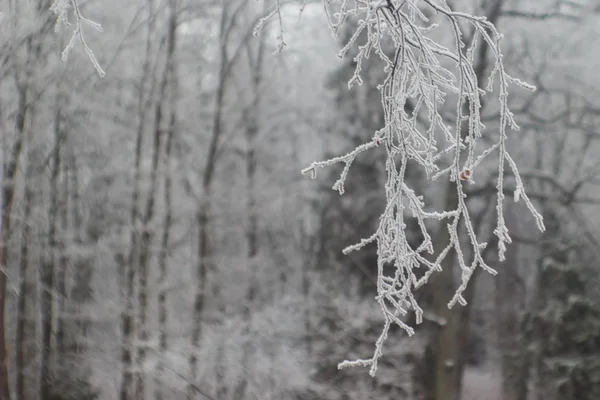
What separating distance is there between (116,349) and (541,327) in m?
8.00

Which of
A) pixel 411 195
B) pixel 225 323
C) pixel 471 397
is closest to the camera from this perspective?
pixel 411 195

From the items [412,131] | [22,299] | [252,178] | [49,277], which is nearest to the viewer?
[412,131]

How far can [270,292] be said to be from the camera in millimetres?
13094

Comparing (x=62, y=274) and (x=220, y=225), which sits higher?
(x=220, y=225)

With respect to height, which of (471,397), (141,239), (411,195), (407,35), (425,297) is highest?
(407,35)

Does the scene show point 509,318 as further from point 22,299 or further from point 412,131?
point 412,131

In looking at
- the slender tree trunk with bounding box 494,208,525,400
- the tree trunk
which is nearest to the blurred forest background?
the tree trunk

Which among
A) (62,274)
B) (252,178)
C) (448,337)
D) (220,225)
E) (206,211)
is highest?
(252,178)

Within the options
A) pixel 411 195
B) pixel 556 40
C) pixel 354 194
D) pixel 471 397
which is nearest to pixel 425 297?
pixel 354 194

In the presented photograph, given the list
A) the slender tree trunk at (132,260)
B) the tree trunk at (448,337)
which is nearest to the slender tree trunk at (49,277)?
the slender tree trunk at (132,260)

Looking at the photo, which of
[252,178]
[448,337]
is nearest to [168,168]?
[252,178]

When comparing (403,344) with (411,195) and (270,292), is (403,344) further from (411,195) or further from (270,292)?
(411,195)

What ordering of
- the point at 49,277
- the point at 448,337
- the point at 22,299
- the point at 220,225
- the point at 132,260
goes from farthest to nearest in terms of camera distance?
the point at 220,225, the point at 49,277, the point at 132,260, the point at 22,299, the point at 448,337

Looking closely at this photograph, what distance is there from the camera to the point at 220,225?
12211 millimetres
